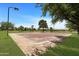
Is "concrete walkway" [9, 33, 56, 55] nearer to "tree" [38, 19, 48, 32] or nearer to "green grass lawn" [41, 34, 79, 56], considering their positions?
"green grass lawn" [41, 34, 79, 56]

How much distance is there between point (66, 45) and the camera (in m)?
4.12

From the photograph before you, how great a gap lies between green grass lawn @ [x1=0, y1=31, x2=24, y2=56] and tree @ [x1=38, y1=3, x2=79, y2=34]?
47cm

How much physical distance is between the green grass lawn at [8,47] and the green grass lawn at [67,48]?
29 centimetres

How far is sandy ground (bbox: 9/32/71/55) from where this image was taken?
13.4 feet

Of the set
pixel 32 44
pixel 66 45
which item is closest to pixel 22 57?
pixel 32 44

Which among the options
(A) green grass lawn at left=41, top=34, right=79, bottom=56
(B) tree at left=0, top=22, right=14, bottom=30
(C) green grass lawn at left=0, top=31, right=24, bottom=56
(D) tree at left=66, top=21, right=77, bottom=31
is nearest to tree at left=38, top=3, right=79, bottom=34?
(D) tree at left=66, top=21, right=77, bottom=31

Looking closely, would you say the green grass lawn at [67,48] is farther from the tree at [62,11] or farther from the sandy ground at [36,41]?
the tree at [62,11]

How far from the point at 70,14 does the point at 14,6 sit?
0.60 meters

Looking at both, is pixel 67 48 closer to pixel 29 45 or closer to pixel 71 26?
pixel 71 26

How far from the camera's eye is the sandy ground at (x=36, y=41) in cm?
409

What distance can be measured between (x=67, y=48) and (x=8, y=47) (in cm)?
62

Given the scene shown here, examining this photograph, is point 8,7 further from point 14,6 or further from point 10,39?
point 10,39

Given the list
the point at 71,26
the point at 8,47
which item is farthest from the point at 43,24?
the point at 8,47

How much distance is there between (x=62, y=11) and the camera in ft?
13.5
